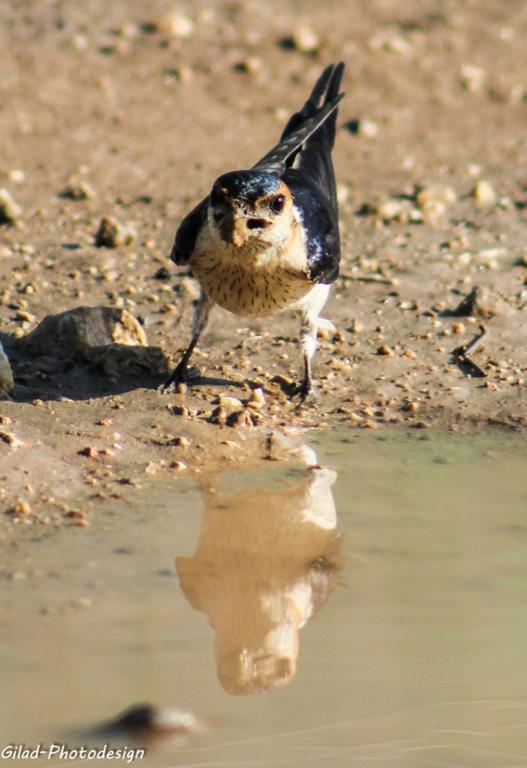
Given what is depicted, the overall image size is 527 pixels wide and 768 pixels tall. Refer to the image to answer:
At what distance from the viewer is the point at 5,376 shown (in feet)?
18.9

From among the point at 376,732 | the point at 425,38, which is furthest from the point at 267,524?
the point at 425,38

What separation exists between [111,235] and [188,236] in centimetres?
202

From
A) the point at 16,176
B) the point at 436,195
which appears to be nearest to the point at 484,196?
the point at 436,195

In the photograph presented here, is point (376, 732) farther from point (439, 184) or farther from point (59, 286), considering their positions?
point (439, 184)

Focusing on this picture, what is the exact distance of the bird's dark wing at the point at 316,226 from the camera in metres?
5.95

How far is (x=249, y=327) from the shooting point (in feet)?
22.8

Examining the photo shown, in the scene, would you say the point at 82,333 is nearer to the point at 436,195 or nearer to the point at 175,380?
the point at 175,380

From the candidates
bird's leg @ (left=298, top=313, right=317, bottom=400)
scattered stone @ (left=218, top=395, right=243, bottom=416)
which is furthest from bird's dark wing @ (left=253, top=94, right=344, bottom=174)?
scattered stone @ (left=218, top=395, right=243, bottom=416)

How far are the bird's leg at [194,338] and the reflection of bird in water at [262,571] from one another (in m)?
1.00

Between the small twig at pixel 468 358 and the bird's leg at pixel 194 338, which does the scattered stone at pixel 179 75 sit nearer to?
the small twig at pixel 468 358

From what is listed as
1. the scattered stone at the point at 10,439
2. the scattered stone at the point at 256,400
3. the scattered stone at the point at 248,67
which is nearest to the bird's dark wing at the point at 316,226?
the scattered stone at the point at 256,400

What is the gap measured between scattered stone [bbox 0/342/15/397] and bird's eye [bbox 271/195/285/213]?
1269 millimetres

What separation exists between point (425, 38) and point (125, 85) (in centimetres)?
263

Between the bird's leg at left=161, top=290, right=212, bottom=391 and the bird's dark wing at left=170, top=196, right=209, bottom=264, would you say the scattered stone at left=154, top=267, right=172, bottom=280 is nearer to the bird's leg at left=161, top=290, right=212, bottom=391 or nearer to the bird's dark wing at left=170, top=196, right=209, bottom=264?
the bird's leg at left=161, top=290, right=212, bottom=391
